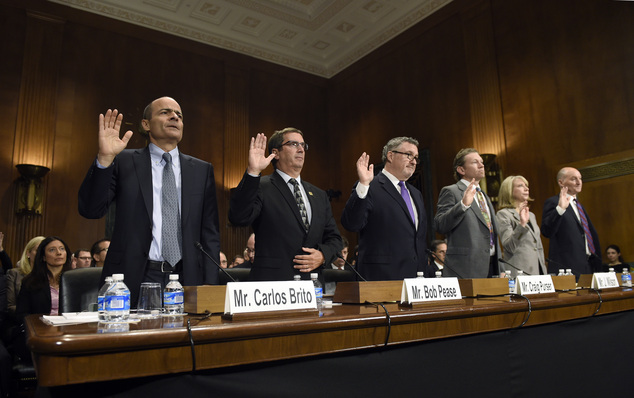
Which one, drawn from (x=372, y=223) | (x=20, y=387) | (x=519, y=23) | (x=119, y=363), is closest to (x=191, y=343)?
(x=119, y=363)

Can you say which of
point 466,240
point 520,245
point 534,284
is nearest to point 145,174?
point 534,284

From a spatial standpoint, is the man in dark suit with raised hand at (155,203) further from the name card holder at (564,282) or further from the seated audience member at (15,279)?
the seated audience member at (15,279)

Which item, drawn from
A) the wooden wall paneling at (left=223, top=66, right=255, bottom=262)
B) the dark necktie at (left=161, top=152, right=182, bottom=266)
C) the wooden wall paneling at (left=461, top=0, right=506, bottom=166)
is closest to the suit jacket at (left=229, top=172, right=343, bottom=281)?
the dark necktie at (left=161, top=152, right=182, bottom=266)

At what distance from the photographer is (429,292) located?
4.86ft

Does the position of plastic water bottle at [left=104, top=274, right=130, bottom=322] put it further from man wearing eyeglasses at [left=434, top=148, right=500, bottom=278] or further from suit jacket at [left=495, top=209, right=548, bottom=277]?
suit jacket at [left=495, top=209, right=548, bottom=277]

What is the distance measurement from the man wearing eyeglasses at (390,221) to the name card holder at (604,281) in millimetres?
779

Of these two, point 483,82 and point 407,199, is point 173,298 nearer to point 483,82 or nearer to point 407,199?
point 407,199

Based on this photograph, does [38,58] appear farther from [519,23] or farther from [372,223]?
[519,23]

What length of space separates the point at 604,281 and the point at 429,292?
1.26m

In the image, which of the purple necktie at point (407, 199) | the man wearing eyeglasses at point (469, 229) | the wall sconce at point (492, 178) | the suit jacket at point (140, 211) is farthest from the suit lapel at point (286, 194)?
the wall sconce at point (492, 178)

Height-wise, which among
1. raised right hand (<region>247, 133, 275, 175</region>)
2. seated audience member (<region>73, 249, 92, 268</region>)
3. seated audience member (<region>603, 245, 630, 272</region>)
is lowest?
seated audience member (<region>603, 245, 630, 272</region>)

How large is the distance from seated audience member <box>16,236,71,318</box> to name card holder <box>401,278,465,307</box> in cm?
217

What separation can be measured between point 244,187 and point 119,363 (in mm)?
1109

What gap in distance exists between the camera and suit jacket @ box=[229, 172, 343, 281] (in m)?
1.95
